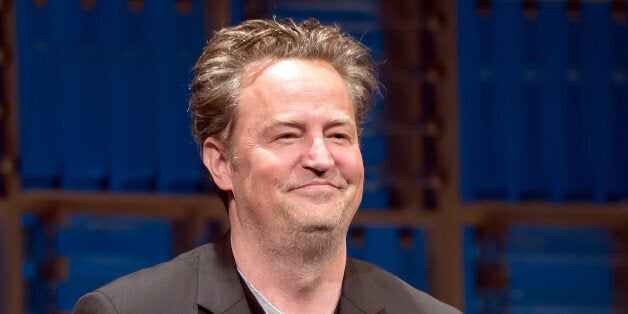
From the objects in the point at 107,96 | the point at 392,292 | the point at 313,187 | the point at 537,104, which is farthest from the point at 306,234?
the point at 537,104

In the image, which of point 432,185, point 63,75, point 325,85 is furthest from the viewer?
point 432,185

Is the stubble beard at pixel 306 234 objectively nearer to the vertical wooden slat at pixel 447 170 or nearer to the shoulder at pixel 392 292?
the shoulder at pixel 392 292

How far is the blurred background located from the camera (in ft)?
9.36

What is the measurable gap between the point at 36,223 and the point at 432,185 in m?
1.13

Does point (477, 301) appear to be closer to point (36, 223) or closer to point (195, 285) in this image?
point (36, 223)

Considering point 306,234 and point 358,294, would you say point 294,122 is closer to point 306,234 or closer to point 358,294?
point 306,234

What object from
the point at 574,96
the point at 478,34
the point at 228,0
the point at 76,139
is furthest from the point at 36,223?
the point at 574,96

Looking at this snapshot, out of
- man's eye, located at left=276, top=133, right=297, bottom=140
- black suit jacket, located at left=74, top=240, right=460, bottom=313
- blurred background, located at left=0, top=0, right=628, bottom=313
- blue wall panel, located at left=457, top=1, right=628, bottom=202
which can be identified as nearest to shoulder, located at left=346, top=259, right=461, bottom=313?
black suit jacket, located at left=74, top=240, right=460, bottom=313

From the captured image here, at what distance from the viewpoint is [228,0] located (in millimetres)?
2934

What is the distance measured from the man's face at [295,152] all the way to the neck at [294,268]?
2 centimetres

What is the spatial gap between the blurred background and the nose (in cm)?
155

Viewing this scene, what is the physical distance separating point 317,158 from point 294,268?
16cm

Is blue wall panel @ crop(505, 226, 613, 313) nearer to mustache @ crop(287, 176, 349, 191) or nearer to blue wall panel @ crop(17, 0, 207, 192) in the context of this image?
blue wall panel @ crop(17, 0, 207, 192)

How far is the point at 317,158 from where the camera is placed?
4.48 feet
